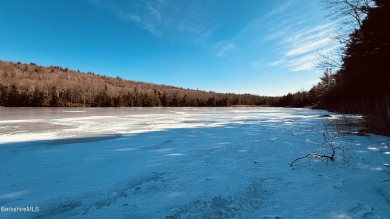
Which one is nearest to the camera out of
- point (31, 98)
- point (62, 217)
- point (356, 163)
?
point (62, 217)

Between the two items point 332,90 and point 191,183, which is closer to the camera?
point 191,183

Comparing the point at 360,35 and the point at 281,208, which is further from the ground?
the point at 360,35

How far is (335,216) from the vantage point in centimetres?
274

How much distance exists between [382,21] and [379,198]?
→ 7781 mm

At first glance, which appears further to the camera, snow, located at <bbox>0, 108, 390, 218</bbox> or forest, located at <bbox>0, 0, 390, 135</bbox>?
forest, located at <bbox>0, 0, 390, 135</bbox>

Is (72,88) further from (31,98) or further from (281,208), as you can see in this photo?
(281,208)

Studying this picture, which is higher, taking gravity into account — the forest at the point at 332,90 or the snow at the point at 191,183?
the forest at the point at 332,90

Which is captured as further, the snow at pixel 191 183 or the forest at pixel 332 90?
the forest at pixel 332 90

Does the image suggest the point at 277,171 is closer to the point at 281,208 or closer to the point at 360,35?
the point at 281,208

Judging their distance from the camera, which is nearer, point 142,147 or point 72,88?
point 142,147

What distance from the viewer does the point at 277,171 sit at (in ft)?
14.9

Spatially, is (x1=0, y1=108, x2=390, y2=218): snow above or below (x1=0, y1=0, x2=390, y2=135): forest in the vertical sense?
below

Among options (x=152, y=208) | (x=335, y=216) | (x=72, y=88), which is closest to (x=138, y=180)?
(x=152, y=208)

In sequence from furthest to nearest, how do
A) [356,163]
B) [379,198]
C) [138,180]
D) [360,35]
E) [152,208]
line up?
[360,35]
[356,163]
[138,180]
[379,198]
[152,208]
